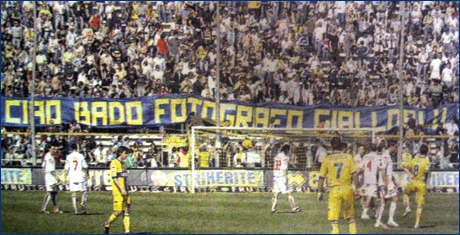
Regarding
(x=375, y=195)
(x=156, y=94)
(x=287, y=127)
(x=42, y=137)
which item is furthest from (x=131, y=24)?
(x=375, y=195)

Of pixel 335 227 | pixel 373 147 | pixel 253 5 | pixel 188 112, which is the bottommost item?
pixel 335 227

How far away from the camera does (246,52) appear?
9.88 meters

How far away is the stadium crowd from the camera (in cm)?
966

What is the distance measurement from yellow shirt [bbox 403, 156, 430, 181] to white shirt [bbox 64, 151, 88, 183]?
4.00 meters

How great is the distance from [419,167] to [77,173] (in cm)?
425

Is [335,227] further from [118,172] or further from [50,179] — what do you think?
[50,179]

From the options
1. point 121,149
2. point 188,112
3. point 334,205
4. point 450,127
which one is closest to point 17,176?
point 121,149

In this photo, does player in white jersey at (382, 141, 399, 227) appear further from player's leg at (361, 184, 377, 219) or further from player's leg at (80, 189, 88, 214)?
player's leg at (80, 189, 88, 214)

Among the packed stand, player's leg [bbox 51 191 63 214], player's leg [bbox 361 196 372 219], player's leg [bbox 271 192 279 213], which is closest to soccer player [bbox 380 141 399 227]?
player's leg [bbox 361 196 372 219]

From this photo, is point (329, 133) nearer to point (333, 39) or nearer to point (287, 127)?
point (287, 127)

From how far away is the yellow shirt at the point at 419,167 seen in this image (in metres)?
9.38

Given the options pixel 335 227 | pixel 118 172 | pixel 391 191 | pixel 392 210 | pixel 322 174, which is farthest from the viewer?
pixel 391 191

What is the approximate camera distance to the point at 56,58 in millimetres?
9977

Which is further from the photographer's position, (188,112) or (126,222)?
(188,112)
